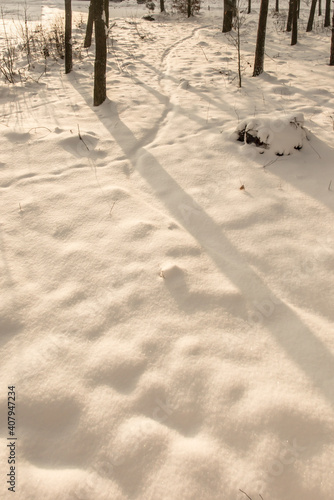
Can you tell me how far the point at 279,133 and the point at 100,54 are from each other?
A: 3177mm

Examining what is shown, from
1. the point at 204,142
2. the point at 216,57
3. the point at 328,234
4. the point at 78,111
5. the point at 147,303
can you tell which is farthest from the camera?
the point at 216,57

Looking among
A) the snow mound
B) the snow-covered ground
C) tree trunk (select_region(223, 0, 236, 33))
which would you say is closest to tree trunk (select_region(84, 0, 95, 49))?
tree trunk (select_region(223, 0, 236, 33))

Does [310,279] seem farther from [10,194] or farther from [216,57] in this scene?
[216,57]

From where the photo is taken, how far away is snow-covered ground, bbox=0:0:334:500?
1.58m

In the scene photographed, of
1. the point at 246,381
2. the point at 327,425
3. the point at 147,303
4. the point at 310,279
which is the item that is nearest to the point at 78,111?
the point at 147,303

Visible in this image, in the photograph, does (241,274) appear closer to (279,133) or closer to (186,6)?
(279,133)

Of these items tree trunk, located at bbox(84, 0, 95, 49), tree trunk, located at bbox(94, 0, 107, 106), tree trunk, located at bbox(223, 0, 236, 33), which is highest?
tree trunk, located at bbox(223, 0, 236, 33)

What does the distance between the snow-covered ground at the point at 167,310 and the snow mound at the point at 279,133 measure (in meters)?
0.04

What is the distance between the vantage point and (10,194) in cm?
347

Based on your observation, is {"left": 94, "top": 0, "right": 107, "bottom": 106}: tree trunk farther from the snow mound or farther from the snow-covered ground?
the snow mound

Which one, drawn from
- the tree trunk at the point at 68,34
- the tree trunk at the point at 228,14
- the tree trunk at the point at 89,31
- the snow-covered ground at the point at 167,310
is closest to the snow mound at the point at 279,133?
the snow-covered ground at the point at 167,310

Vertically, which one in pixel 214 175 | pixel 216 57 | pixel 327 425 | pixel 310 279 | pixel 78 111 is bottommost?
pixel 327 425

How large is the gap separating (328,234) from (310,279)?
23.9 inches

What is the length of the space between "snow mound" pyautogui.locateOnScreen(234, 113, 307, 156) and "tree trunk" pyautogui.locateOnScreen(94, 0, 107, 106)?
2721mm
